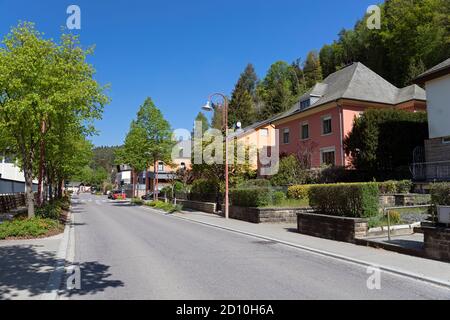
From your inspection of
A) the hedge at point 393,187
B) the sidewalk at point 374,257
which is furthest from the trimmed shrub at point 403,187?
the sidewalk at point 374,257

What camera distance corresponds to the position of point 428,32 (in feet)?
143

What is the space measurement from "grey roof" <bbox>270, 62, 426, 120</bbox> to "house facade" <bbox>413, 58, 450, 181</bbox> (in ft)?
26.0

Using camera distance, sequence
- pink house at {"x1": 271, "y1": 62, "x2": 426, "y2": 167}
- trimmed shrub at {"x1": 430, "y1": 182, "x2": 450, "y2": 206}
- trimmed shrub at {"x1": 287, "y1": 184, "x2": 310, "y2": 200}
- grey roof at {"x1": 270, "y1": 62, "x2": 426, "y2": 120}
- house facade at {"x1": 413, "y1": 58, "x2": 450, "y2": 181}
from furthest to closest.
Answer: grey roof at {"x1": 270, "y1": 62, "x2": 426, "y2": 120}, pink house at {"x1": 271, "y1": 62, "x2": 426, "y2": 167}, trimmed shrub at {"x1": 287, "y1": 184, "x2": 310, "y2": 200}, house facade at {"x1": 413, "y1": 58, "x2": 450, "y2": 181}, trimmed shrub at {"x1": 430, "y1": 182, "x2": 450, "y2": 206}

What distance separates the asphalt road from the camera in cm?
668

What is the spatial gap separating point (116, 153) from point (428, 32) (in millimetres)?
37147

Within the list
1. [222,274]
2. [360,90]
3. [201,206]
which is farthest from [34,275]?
[360,90]

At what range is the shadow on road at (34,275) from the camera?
22.7 feet

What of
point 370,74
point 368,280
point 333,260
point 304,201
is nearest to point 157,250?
point 333,260

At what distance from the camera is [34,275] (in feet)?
26.7

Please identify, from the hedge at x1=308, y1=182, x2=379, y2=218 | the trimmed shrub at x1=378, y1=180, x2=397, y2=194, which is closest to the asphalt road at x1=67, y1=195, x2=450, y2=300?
the hedge at x1=308, y1=182, x2=379, y2=218

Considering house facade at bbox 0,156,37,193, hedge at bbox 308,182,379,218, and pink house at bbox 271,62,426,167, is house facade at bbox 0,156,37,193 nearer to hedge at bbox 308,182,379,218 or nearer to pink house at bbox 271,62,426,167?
hedge at bbox 308,182,379,218

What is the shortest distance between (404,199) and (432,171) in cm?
462

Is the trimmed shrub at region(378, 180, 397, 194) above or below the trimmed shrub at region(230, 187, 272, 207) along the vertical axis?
above
